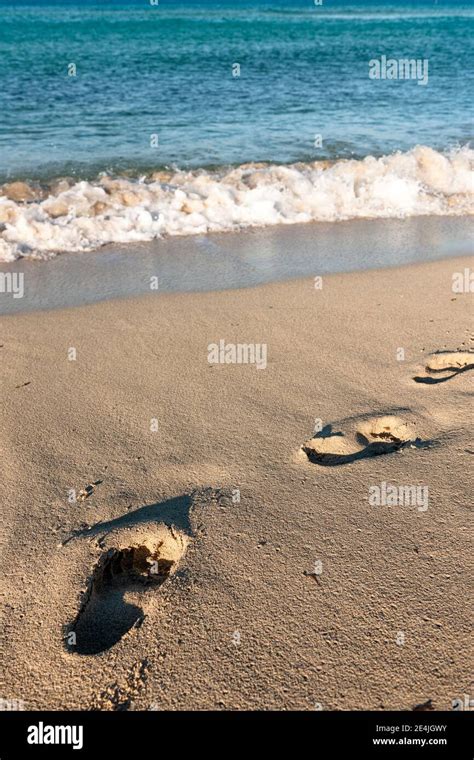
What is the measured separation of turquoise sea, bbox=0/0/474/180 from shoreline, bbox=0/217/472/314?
271cm

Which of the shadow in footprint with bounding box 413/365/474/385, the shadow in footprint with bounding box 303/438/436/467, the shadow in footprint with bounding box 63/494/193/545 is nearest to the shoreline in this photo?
the shadow in footprint with bounding box 413/365/474/385

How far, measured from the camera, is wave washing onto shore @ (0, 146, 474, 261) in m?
6.34

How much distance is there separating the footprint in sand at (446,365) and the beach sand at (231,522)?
41 millimetres

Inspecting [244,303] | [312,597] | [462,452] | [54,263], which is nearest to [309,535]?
[312,597]

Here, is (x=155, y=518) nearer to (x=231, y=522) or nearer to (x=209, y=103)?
(x=231, y=522)

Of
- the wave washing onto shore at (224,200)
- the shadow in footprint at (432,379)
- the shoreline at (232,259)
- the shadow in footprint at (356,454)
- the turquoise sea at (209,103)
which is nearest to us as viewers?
the shadow in footprint at (356,454)

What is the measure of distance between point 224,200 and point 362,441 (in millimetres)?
4985

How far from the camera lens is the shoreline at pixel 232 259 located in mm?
5035

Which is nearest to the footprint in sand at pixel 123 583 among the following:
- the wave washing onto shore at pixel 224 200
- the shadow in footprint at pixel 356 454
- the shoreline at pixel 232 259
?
the shadow in footprint at pixel 356 454

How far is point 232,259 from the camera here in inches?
228

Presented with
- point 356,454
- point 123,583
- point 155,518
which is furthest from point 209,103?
point 123,583

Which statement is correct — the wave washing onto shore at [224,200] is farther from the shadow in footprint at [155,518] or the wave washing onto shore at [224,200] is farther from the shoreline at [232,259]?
the shadow in footprint at [155,518]

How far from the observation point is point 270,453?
9.44 ft

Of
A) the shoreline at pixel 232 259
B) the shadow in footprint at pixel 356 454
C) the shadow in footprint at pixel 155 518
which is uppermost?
the shoreline at pixel 232 259
